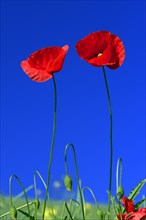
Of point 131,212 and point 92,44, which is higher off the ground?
point 92,44

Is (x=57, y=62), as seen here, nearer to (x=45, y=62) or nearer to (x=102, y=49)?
(x=45, y=62)

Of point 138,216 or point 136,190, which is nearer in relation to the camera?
point 138,216

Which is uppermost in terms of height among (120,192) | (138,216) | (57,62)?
(57,62)

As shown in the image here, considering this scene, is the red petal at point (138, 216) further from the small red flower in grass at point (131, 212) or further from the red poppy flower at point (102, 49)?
the red poppy flower at point (102, 49)

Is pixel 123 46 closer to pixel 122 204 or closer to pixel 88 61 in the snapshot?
pixel 88 61

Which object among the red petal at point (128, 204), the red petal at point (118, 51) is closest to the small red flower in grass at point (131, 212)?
the red petal at point (128, 204)

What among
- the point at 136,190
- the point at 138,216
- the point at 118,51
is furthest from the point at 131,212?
the point at 118,51
